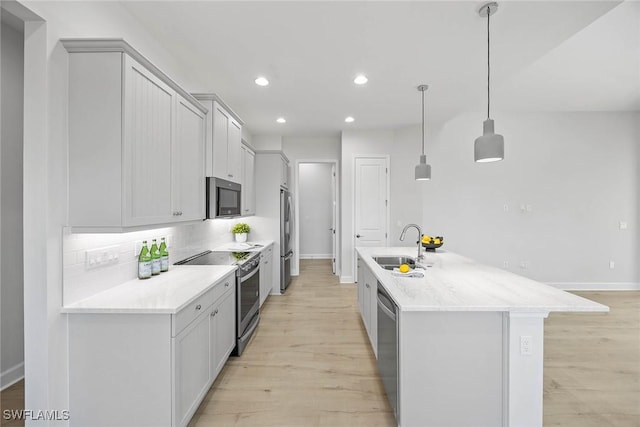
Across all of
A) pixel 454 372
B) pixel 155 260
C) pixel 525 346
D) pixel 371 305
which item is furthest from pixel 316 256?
pixel 525 346

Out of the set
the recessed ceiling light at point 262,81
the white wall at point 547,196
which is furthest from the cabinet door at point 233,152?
the white wall at point 547,196

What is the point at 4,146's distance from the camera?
219cm

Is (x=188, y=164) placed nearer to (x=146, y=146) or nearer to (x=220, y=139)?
(x=146, y=146)

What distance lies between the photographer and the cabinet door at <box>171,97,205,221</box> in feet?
7.10

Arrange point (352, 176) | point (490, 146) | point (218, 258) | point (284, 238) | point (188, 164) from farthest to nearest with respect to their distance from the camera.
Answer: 1. point (352, 176)
2. point (284, 238)
3. point (218, 258)
4. point (188, 164)
5. point (490, 146)

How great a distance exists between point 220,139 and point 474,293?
2624 millimetres

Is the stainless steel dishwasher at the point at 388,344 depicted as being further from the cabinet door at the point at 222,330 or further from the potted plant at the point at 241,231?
the potted plant at the point at 241,231

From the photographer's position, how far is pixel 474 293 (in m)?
1.79

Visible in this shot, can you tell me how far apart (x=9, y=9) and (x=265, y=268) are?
3.32m

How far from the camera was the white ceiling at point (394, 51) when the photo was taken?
2.08 metres

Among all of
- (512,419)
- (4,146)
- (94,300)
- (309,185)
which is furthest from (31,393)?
(309,185)

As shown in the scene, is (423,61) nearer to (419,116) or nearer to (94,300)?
(419,116)

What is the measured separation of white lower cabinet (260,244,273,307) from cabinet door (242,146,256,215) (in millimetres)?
659

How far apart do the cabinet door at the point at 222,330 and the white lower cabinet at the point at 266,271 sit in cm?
127
